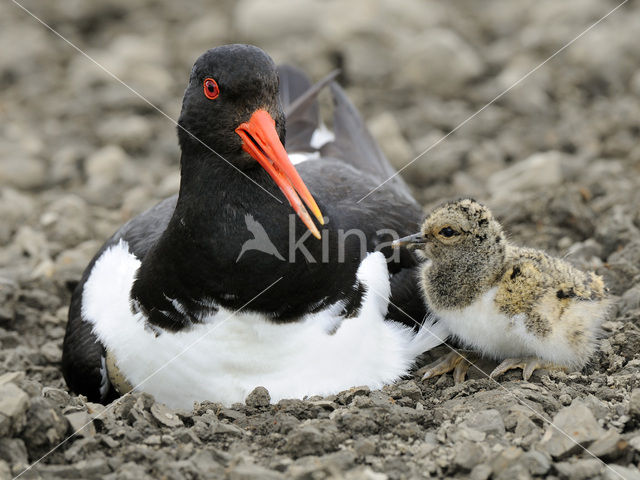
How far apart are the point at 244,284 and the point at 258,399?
58 cm

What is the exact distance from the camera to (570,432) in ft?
12.6

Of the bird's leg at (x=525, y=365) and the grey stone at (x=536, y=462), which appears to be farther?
the bird's leg at (x=525, y=365)

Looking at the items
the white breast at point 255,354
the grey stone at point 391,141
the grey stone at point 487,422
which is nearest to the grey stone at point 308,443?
the grey stone at point 487,422

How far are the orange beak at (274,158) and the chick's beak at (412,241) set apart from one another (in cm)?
71

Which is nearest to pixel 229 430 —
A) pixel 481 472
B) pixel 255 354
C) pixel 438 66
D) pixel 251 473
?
pixel 251 473

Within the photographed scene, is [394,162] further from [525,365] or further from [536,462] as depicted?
[536,462]

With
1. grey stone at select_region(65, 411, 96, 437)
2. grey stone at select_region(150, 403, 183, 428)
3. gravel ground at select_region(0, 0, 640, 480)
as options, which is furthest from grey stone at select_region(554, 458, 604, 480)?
grey stone at select_region(65, 411, 96, 437)

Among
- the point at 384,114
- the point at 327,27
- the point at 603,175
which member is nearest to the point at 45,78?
the point at 327,27

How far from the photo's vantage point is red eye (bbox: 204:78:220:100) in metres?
4.50

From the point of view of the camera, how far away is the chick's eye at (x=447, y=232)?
4.88 metres

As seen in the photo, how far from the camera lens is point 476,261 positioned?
15.9 feet

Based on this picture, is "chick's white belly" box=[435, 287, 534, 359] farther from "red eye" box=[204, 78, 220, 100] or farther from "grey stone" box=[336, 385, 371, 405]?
"red eye" box=[204, 78, 220, 100]

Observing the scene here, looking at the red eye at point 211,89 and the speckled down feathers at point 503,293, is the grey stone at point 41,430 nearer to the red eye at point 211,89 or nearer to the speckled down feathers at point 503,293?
the red eye at point 211,89

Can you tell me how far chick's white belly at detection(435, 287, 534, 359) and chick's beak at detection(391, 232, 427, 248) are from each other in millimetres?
401
